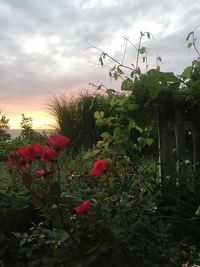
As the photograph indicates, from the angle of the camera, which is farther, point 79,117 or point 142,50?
point 79,117

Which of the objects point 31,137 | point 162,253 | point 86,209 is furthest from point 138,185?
point 31,137

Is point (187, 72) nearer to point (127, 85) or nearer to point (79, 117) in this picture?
point (127, 85)

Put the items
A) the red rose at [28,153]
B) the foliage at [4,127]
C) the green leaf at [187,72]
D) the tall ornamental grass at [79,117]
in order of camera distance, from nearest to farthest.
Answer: the red rose at [28,153], the green leaf at [187,72], the tall ornamental grass at [79,117], the foliage at [4,127]

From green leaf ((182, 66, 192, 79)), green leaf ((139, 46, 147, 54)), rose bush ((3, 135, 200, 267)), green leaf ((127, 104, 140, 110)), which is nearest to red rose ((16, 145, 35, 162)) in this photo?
rose bush ((3, 135, 200, 267))

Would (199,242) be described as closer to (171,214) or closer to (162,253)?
(171,214)

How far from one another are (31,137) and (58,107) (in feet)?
4.92

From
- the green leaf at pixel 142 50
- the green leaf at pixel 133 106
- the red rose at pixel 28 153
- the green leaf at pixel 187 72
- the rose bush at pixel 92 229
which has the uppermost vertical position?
the green leaf at pixel 142 50

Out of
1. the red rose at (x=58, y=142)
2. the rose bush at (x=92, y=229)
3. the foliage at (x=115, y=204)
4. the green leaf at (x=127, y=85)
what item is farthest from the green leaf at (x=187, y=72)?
the red rose at (x=58, y=142)

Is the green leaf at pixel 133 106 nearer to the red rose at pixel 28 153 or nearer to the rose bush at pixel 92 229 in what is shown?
the rose bush at pixel 92 229

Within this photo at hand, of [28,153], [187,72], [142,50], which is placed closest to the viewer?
[28,153]

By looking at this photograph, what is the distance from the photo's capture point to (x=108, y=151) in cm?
487

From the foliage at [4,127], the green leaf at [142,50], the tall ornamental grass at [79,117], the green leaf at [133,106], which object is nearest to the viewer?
the green leaf at [133,106]

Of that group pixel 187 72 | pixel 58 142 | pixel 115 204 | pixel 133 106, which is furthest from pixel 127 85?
pixel 58 142

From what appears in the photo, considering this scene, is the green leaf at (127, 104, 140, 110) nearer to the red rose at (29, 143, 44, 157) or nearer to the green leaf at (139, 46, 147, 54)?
the green leaf at (139, 46, 147, 54)
